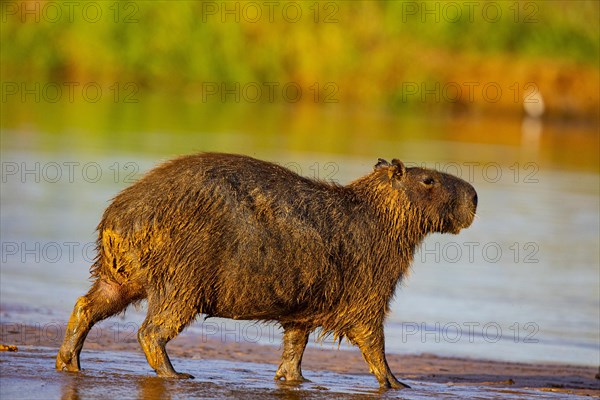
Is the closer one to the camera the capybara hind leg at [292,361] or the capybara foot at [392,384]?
the capybara foot at [392,384]

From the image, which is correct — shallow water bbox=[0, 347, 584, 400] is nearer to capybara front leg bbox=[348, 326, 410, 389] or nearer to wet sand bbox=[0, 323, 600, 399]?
wet sand bbox=[0, 323, 600, 399]

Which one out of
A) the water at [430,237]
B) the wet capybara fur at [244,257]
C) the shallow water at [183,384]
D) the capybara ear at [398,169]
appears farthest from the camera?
the water at [430,237]

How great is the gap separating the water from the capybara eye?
5.49 ft

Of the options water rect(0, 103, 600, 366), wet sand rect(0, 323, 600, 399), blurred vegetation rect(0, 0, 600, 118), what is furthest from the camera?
blurred vegetation rect(0, 0, 600, 118)

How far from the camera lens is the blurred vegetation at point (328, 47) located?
35219 millimetres

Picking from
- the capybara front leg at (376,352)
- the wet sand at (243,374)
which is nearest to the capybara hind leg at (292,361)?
the wet sand at (243,374)

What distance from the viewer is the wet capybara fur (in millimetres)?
8406

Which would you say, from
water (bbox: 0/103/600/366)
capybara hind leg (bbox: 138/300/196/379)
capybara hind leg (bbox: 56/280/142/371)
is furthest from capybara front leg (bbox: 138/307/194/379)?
water (bbox: 0/103/600/366)

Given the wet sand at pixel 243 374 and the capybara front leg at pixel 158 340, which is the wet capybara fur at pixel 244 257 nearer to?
the capybara front leg at pixel 158 340

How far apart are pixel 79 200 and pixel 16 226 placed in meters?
2.36

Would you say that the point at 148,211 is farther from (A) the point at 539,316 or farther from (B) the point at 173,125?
(B) the point at 173,125

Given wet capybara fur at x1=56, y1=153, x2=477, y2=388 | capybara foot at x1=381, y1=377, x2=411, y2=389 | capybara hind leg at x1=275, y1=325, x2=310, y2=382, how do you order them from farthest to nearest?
1. capybara hind leg at x1=275, y1=325, x2=310, y2=382
2. capybara foot at x1=381, y1=377, x2=411, y2=389
3. wet capybara fur at x1=56, y1=153, x2=477, y2=388

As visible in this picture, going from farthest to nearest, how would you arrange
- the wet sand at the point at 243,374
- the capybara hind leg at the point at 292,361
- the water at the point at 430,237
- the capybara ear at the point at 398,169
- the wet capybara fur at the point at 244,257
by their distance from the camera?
the water at the point at 430,237
the capybara ear at the point at 398,169
the capybara hind leg at the point at 292,361
the wet capybara fur at the point at 244,257
the wet sand at the point at 243,374

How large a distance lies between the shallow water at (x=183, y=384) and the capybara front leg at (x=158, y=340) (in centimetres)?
10
